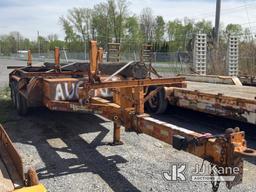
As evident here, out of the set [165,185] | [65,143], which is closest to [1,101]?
[65,143]

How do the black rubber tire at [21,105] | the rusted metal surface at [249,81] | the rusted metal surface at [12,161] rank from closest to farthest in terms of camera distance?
the rusted metal surface at [12,161] → the black rubber tire at [21,105] → the rusted metal surface at [249,81]

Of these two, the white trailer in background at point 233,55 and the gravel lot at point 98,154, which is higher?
the white trailer in background at point 233,55

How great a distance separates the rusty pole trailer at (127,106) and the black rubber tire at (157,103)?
10.0 inches

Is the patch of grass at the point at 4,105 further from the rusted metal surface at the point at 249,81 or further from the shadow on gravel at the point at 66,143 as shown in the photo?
the rusted metal surface at the point at 249,81

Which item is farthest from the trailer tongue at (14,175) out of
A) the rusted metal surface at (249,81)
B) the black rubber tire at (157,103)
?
the rusted metal surface at (249,81)

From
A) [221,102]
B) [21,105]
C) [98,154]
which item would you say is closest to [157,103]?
[221,102]

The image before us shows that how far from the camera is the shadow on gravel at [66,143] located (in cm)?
485

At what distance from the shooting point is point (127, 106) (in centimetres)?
511

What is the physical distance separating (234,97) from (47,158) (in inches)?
114

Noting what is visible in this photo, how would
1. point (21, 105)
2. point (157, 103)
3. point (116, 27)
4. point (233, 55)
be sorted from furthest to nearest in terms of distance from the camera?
point (116, 27) < point (233, 55) < point (21, 105) < point (157, 103)

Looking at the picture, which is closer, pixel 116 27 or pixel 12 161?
pixel 12 161

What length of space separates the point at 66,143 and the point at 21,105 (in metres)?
2.48

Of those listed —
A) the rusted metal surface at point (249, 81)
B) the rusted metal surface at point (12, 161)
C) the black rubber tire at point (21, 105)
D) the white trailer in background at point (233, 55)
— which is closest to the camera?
the rusted metal surface at point (12, 161)

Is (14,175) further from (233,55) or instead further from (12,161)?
(233,55)
